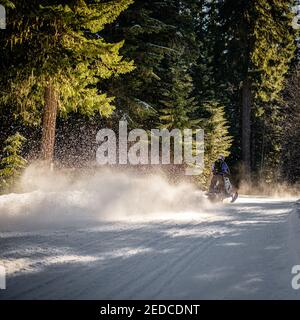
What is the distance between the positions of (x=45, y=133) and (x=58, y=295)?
906cm

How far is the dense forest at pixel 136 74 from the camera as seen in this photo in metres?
10.3

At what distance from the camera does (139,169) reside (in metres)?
17.7

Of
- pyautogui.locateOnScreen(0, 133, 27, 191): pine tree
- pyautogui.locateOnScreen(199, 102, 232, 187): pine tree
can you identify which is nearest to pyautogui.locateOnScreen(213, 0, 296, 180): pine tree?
pyautogui.locateOnScreen(199, 102, 232, 187): pine tree

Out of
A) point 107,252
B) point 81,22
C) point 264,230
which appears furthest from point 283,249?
point 81,22

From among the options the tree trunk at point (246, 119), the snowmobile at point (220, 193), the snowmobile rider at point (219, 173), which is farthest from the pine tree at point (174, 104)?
the tree trunk at point (246, 119)

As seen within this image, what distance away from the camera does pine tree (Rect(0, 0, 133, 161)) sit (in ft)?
32.6

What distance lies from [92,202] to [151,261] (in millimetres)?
4805

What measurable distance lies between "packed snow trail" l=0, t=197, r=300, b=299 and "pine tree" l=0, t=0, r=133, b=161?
19.6 feet

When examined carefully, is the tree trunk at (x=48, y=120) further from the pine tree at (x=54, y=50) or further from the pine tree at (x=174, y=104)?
the pine tree at (x=174, y=104)

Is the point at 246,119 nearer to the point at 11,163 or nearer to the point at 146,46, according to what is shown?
the point at 146,46

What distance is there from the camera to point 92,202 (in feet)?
29.6

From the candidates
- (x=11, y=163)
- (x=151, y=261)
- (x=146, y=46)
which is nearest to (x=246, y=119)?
(x=146, y=46)

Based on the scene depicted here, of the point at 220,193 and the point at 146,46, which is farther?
the point at 146,46

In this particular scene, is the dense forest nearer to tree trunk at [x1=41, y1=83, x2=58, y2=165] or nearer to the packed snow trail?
tree trunk at [x1=41, y1=83, x2=58, y2=165]
